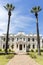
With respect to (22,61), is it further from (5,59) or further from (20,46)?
(20,46)

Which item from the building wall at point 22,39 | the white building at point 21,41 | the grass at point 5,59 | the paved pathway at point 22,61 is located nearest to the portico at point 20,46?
the white building at point 21,41

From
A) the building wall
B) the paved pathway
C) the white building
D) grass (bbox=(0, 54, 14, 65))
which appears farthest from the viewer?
the building wall

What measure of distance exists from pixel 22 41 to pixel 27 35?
19.6 ft

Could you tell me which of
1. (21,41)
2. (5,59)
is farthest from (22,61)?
(21,41)

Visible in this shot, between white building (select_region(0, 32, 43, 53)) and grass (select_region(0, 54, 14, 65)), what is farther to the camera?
Answer: white building (select_region(0, 32, 43, 53))

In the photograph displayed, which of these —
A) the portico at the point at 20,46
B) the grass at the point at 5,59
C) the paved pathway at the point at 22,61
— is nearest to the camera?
the paved pathway at the point at 22,61

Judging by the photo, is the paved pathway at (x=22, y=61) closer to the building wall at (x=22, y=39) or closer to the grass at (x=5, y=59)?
the grass at (x=5, y=59)

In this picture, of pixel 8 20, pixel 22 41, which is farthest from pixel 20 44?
pixel 8 20

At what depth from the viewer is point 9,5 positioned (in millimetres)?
47188

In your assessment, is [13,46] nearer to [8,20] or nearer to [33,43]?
[33,43]

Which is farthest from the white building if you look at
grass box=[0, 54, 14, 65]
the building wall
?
grass box=[0, 54, 14, 65]

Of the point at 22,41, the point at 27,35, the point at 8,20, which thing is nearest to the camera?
the point at 8,20

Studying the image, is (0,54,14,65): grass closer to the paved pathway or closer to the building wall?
the paved pathway

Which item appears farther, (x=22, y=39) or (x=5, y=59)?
(x=22, y=39)
